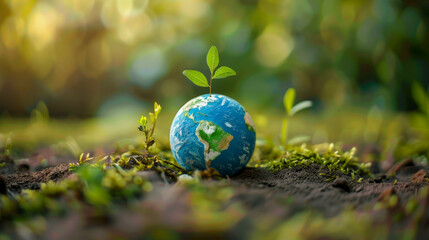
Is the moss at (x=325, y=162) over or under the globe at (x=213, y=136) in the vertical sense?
under

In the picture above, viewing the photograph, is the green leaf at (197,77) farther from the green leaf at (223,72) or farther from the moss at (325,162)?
the moss at (325,162)

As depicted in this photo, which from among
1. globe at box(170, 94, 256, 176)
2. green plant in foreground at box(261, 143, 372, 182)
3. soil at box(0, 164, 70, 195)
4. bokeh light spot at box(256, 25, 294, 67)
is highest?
bokeh light spot at box(256, 25, 294, 67)

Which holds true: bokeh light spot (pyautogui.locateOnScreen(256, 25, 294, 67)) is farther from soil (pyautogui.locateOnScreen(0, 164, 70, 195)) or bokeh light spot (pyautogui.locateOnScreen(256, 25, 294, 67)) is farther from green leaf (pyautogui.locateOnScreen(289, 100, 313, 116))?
soil (pyautogui.locateOnScreen(0, 164, 70, 195))

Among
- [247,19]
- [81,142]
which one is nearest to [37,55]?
[81,142]

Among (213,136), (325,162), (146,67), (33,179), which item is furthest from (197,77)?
(146,67)

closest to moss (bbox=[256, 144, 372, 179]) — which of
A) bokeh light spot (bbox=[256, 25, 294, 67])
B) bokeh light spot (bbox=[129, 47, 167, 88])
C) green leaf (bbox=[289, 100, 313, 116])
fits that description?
green leaf (bbox=[289, 100, 313, 116])

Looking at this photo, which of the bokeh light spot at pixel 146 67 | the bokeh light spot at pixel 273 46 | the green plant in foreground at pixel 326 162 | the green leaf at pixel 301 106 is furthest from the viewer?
the bokeh light spot at pixel 146 67

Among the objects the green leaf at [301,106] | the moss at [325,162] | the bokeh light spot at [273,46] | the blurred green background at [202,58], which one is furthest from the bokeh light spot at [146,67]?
the moss at [325,162]

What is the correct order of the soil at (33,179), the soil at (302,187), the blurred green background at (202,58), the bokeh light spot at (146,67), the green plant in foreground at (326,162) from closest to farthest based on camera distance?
the soil at (302,187)
the soil at (33,179)
the green plant in foreground at (326,162)
the blurred green background at (202,58)
the bokeh light spot at (146,67)
